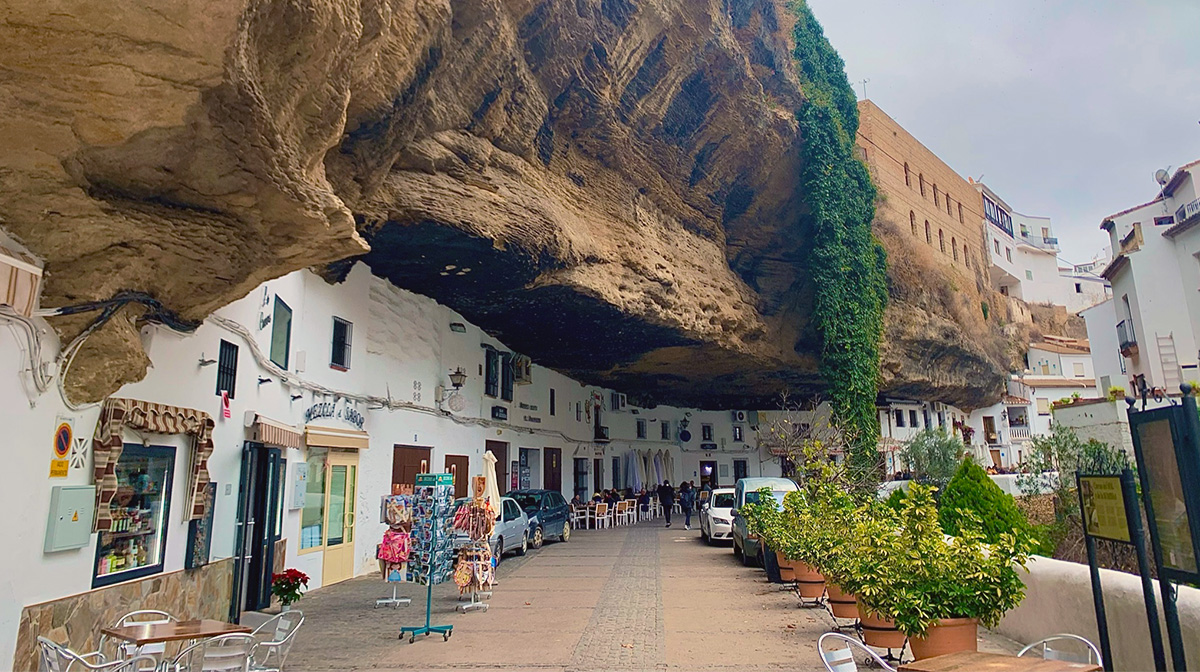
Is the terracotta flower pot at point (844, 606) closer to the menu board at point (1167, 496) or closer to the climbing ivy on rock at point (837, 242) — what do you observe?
the menu board at point (1167, 496)

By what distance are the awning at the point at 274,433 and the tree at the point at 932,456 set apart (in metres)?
22.7

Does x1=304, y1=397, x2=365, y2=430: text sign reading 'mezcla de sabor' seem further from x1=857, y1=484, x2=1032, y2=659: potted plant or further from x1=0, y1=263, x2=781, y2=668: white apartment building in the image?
x1=857, y1=484, x2=1032, y2=659: potted plant

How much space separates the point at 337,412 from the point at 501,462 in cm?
781

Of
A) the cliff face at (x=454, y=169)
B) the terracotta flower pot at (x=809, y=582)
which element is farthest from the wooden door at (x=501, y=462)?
the terracotta flower pot at (x=809, y=582)

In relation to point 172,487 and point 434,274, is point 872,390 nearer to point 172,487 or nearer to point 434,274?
point 434,274

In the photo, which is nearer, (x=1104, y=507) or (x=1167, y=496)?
(x=1167, y=496)

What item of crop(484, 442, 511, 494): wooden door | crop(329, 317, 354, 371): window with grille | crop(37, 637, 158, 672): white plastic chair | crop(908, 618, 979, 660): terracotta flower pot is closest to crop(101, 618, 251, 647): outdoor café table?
crop(37, 637, 158, 672): white plastic chair

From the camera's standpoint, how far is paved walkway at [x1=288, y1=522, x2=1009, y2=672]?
7504 mm

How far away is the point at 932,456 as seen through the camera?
27328mm

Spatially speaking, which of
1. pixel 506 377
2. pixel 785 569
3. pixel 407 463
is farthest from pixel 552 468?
pixel 785 569

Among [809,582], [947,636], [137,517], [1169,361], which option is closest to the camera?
[947,636]

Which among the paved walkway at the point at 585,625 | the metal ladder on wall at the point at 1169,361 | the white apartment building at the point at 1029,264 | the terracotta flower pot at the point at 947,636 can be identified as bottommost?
the paved walkway at the point at 585,625

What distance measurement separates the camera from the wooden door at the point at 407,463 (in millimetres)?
14812

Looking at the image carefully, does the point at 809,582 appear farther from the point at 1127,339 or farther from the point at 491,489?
the point at 1127,339
